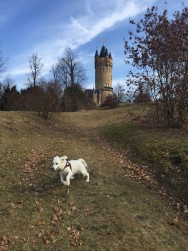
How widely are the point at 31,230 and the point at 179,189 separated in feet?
17.1

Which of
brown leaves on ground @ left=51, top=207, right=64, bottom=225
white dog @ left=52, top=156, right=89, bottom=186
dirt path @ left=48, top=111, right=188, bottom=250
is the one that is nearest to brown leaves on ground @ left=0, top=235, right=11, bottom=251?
brown leaves on ground @ left=51, top=207, right=64, bottom=225

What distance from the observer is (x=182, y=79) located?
68.2 feet

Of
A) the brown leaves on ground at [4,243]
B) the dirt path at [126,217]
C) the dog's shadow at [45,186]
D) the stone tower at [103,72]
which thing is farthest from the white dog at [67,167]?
the stone tower at [103,72]

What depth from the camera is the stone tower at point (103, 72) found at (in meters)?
139

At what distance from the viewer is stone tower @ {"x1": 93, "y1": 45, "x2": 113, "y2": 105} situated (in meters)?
139

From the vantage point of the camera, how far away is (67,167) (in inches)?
427

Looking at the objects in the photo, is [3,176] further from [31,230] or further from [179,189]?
[179,189]

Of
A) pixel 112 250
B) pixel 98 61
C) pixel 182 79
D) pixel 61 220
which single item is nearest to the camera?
pixel 112 250

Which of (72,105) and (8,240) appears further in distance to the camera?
(72,105)

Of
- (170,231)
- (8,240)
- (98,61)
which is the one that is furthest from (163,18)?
(98,61)

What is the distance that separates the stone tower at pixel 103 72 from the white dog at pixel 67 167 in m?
126

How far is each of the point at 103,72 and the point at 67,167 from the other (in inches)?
5207

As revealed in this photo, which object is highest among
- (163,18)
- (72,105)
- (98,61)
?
(98,61)

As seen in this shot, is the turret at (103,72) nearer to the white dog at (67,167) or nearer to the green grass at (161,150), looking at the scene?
the green grass at (161,150)
